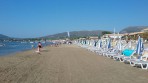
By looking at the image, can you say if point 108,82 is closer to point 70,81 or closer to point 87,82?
point 87,82

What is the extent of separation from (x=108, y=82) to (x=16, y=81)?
2925mm

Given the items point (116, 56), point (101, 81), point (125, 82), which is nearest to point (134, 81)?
point (125, 82)

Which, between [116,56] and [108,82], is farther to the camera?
[116,56]

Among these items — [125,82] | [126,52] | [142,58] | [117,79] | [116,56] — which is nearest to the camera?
[125,82]

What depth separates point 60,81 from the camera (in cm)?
849

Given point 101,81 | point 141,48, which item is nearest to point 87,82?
point 101,81

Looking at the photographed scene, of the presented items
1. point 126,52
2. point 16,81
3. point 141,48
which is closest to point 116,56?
point 126,52

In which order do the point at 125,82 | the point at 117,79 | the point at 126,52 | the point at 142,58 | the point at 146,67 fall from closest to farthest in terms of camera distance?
the point at 125,82 < the point at 117,79 < the point at 146,67 < the point at 142,58 < the point at 126,52

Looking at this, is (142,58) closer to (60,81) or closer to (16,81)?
(60,81)

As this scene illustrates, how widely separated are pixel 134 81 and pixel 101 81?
1034 mm

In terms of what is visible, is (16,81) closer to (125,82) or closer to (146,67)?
(125,82)

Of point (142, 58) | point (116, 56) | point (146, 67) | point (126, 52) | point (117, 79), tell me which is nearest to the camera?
point (117, 79)

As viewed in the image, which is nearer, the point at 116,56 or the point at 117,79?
the point at 117,79

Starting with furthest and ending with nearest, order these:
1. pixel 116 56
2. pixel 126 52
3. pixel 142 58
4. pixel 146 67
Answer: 1. pixel 116 56
2. pixel 126 52
3. pixel 142 58
4. pixel 146 67
